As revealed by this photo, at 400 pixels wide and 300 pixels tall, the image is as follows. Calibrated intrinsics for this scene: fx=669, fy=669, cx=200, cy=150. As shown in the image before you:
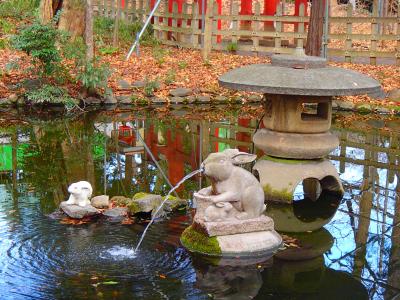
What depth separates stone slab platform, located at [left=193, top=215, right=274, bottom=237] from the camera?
6805mm

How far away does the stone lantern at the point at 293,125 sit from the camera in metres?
8.45

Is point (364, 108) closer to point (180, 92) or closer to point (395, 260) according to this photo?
point (180, 92)

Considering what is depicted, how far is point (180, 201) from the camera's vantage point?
27.5ft

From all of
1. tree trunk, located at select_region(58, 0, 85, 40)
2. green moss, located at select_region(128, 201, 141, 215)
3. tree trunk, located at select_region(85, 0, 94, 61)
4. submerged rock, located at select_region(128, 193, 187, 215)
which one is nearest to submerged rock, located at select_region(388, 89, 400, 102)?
tree trunk, located at select_region(85, 0, 94, 61)

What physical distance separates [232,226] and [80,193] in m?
1.98

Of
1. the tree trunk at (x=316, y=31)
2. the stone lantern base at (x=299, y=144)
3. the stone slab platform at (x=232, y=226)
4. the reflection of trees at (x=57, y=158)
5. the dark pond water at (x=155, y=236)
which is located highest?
the tree trunk at (x=316, y=31)

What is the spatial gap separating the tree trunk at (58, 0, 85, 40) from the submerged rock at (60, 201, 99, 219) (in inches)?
523

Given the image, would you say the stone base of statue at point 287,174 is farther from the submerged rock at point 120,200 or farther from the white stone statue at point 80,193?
Result: the white stone statue at point 80,193

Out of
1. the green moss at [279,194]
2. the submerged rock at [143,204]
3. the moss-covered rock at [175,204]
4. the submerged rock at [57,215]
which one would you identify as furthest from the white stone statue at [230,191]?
the submerged rock at [57,215]

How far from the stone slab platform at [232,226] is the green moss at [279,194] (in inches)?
66.8

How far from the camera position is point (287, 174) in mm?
8797

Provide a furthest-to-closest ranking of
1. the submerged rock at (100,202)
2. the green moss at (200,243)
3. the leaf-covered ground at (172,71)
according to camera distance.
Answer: the leaf-covered ground at (172,71)
the submerged rock at (100,202)
the green moss at (200,243)

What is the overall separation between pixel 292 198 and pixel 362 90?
5.43 ft

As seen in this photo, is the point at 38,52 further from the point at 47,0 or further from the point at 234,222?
the point at 234,222
